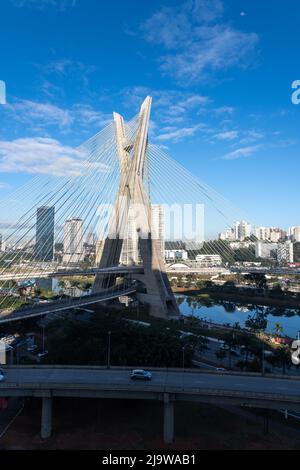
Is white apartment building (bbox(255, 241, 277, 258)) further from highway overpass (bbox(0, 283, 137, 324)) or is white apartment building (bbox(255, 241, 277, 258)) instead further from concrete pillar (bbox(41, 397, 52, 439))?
concrete pillar (bbox(41, 397, 52, 439))

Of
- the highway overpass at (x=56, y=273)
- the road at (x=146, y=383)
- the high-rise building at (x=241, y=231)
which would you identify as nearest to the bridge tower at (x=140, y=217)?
the highway overpass at (x=56, y=273)

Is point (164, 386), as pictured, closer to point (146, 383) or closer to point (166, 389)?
point (166, 389)

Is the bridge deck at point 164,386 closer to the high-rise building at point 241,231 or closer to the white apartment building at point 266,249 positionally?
the white apartment building at point 266,249

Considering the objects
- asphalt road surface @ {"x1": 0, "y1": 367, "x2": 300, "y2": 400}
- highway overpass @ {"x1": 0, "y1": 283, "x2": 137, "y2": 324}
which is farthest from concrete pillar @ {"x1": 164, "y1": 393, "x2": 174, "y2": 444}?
highway overpass @ {"x1": 0, "y1": 283, "x2": 137, "y2": 324}

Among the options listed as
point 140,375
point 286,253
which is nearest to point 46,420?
point 140,375

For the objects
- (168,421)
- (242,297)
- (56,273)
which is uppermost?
(56,273)
